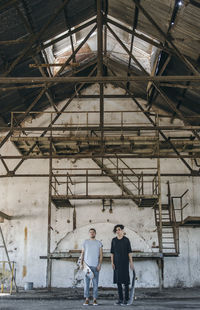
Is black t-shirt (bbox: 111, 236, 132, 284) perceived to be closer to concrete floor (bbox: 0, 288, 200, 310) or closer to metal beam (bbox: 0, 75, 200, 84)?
concrete floor (bbox: 0, 288, 200, 310)

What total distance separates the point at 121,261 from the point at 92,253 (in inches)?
32.2

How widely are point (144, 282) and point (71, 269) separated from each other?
3.33 meters

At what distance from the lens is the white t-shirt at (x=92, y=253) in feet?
33.3

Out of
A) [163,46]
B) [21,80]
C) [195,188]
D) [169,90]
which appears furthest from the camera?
[195,188]

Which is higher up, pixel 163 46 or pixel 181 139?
pixel 163 46

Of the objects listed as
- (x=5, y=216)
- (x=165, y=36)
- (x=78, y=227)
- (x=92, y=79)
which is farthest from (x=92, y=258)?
(x=5, y=216)

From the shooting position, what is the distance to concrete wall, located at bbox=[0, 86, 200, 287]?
19.8 m

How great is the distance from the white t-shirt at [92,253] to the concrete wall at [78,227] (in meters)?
9.75

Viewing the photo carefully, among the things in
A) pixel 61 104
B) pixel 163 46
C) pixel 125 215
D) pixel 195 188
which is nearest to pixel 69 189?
pixel 125 215

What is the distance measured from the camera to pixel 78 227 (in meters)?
20.4

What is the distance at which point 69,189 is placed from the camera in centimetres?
2030

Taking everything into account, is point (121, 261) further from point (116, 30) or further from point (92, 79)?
point (116, 30)

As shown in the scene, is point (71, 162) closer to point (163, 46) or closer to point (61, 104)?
point (61, 104)

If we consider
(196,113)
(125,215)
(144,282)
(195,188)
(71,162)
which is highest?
(196,113)
